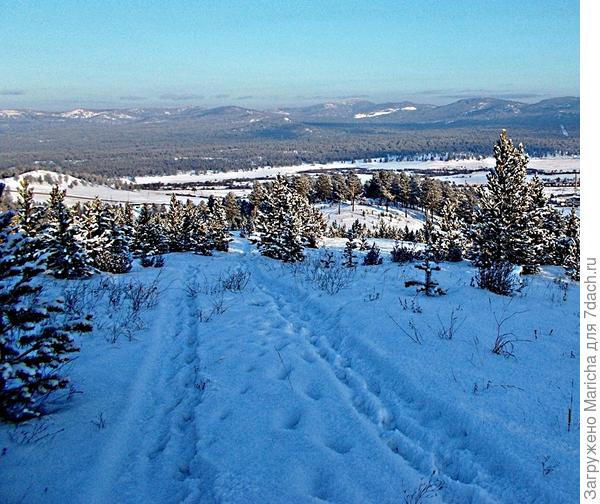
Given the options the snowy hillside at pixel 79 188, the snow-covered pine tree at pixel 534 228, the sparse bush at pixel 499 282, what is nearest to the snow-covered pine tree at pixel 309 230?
the snow-covered pine tree at pixel 534 228

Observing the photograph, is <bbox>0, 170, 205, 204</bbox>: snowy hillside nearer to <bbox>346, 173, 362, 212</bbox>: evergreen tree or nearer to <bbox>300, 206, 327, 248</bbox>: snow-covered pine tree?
<bbox>346, 173, 362, 212</bbox>: evergreen tree

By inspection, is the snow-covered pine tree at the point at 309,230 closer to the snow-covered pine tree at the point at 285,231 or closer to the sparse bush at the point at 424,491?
the snow-covered pine tree at the point at 285,231

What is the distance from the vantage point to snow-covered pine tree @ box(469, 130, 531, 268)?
22281 millimetres

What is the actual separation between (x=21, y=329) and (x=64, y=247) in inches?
465

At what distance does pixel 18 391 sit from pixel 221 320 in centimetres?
365

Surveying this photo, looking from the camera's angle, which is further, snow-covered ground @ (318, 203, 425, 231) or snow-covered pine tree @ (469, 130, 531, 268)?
snow-covered ground @ (318, 203, 425, 231)

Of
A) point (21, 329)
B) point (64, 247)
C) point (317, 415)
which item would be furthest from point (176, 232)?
point (317, 415)

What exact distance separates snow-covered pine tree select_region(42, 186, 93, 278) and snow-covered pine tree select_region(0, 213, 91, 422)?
10.3 metres

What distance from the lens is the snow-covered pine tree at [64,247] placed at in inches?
539

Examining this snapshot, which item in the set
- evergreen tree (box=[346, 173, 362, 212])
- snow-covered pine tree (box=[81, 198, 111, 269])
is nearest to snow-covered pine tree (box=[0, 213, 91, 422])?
snow-covered pine tree (box=[81, 198, 111, 269])

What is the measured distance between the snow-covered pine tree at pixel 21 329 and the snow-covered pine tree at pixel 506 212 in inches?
867

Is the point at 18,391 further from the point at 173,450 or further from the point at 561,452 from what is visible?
the point at 561,452

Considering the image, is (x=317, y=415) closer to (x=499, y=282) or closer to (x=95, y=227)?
(x=499, y=282)
